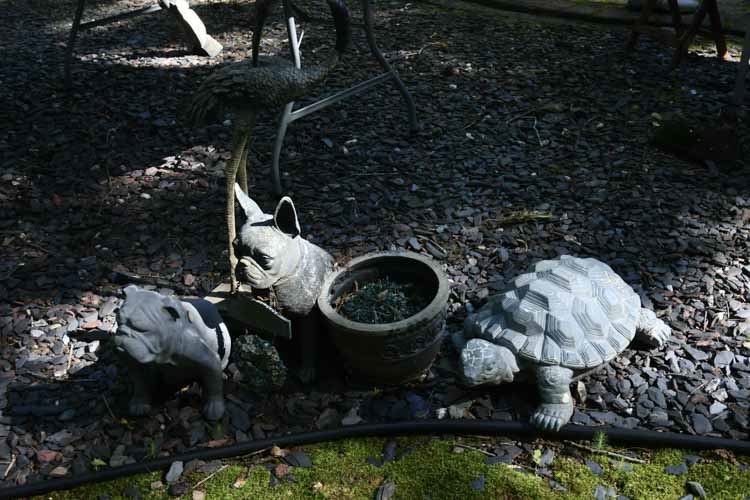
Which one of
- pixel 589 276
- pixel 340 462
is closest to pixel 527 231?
pixel 589 276

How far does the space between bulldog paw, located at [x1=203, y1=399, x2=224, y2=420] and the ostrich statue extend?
1.69ft

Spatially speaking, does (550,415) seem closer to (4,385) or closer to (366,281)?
(366,281)

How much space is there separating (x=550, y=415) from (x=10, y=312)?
248cm

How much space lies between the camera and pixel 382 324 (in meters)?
2.37

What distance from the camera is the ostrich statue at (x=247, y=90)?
7.49 ft

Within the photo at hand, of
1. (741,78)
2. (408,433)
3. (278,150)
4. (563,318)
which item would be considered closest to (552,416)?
(563,318)

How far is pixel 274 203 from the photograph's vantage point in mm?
3719

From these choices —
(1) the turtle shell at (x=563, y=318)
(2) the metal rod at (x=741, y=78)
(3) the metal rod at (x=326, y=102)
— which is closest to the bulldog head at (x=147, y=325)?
(1) the turtle shell at (x=563, y=318)

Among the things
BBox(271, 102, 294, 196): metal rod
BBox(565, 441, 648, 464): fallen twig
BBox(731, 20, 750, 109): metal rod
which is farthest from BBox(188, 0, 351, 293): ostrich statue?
BBox(731, 20, 750, 109): metal rod

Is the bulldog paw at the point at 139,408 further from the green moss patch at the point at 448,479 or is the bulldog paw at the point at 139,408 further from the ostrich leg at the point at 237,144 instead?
the ostrich leg at the point at 237,144

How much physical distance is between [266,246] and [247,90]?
563mm

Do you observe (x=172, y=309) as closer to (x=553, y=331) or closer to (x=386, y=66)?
(x=553, y=331)

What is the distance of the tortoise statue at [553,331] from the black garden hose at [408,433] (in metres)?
0.08

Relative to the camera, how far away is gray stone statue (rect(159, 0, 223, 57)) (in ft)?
17.5
